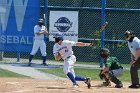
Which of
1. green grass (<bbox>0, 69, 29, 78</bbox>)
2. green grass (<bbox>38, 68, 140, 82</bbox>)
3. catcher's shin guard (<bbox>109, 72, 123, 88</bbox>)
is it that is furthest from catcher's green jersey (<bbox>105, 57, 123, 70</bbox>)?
green grass (<bbox>0, 69, 29, 78</bbox>)

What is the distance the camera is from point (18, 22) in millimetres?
22000

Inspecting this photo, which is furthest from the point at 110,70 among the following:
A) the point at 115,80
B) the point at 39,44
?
the point at 39,44

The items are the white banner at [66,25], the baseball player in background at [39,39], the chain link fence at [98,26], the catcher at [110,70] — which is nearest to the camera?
the catcher at [110,70]

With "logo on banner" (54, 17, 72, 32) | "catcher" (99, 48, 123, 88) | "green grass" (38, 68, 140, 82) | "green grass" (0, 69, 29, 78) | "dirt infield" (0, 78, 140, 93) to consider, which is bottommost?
"green grass" (38, 68, 140, 82)

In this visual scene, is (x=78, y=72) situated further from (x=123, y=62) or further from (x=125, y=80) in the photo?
(x=123, y=62)

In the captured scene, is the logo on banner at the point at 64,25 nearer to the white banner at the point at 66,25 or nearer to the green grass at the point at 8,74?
the white banner at the point at 66,25

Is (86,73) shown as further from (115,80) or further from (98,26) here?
(98,26)

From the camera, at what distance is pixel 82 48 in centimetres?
2378

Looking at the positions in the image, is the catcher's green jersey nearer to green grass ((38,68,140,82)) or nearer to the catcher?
the catcher

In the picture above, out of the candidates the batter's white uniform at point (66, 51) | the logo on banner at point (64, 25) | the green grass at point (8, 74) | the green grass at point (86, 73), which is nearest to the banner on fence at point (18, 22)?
the logo on banner at point (64, 25)

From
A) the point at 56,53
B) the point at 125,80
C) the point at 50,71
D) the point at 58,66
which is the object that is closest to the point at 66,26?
the point at 58,66

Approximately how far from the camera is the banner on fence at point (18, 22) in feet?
71.7

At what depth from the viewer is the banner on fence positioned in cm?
2186

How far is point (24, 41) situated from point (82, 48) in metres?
3.13
